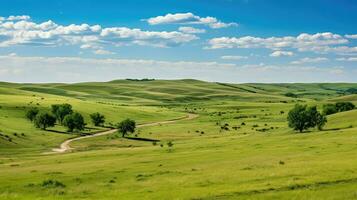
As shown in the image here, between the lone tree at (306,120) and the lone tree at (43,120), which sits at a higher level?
the lone tree at (306,120)

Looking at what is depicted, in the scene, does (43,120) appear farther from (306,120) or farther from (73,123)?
(306,120)

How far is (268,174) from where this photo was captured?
43.5 m

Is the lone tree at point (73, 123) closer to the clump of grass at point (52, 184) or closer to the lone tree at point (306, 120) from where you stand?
the lone tree at point (306, 120)

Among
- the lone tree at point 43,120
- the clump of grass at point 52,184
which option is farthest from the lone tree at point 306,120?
the lone tree at point 43,120

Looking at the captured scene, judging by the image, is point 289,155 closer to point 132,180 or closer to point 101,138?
point 132,180

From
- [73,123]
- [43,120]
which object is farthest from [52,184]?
[73,123]

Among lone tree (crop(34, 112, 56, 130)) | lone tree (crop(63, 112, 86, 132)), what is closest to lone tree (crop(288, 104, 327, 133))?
lone tree (crop(63, 112, 86, 132))

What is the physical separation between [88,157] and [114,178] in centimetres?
3041

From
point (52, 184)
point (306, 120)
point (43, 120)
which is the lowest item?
point (52, 184)

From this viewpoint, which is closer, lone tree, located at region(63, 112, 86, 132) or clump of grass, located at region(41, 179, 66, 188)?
clump of grass, located at region(41, 179, 66, 188)

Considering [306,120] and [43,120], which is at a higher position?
[306,120]

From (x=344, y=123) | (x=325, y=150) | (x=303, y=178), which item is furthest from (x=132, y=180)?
(x=344, y=123)

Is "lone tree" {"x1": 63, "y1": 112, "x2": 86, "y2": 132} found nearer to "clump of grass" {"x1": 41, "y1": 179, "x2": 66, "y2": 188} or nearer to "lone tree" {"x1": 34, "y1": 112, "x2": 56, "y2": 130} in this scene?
"lone tree" {"x1": 34, "y1": 112, "x2": 56, "y2": 130}

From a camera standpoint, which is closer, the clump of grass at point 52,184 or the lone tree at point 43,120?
the clump of grass at point 52,184
